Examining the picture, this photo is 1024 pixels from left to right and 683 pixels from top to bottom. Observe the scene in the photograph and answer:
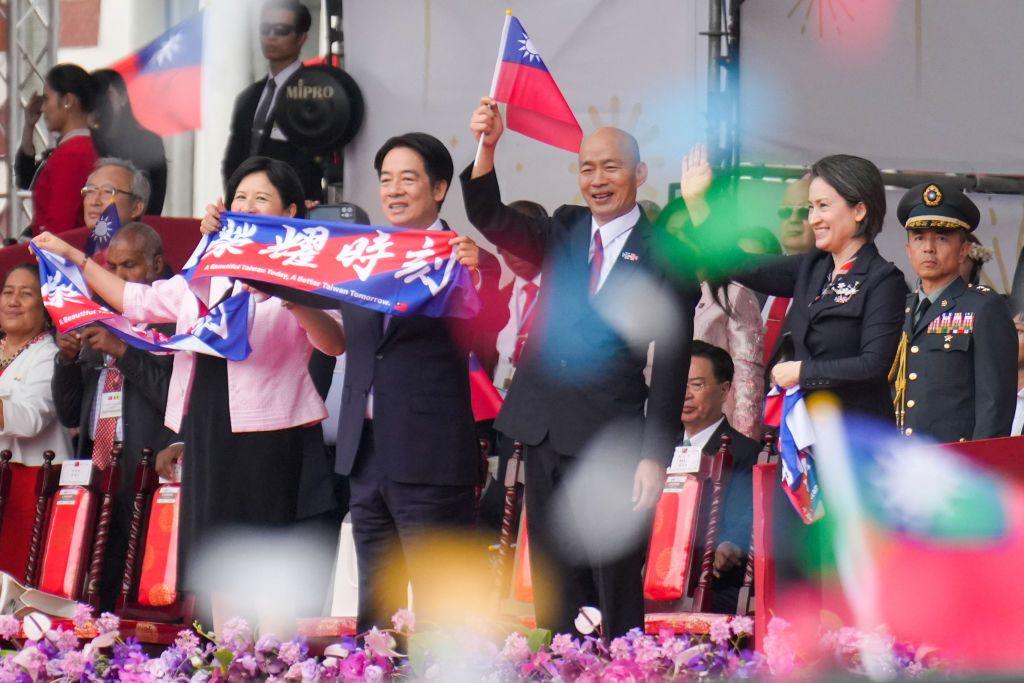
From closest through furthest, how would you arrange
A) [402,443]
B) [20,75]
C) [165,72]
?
[402,443] → [20,75] → [165,72]

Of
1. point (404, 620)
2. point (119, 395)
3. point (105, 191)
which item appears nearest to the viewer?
point (404, 620)

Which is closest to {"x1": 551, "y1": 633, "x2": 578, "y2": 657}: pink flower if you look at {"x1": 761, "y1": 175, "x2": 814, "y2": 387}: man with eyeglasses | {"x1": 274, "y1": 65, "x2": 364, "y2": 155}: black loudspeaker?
{"x1": 761, "y1": 175, "x2": 814, "y2": 387}: man with eyeglasses

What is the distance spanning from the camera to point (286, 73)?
7773 millimetres

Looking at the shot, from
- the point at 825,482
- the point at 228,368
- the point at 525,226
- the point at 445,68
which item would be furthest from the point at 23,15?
the point at 825,482

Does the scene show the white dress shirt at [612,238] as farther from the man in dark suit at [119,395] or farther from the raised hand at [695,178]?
the man in dark suit at [119,395]

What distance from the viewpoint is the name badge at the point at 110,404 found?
6.21 metres

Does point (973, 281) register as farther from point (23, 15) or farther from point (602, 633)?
point (23, 15)

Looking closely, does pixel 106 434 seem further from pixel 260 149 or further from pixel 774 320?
pixel 774 320

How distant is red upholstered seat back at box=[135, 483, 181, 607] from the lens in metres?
6.02

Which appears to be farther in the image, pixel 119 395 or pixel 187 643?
pixel 119 395

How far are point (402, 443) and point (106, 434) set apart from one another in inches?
85.4

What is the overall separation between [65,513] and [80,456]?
0.31 m

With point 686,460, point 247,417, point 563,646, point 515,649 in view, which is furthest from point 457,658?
point 686,460

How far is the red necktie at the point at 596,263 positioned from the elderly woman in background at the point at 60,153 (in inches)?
146
